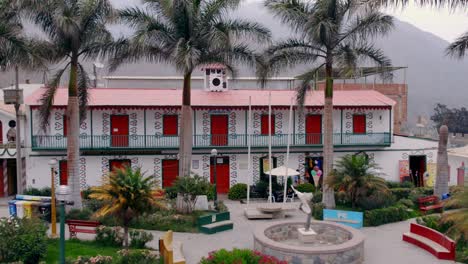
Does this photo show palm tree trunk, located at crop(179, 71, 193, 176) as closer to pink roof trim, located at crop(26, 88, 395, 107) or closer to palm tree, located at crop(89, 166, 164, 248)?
pink roof trim, located at crop(26, 88, 395, 107)

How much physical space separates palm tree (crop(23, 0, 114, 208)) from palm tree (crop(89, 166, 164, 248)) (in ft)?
20.1

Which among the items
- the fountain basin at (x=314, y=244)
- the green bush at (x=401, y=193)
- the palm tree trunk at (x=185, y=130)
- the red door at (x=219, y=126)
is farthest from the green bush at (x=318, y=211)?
the red door at (x=219, y=126)

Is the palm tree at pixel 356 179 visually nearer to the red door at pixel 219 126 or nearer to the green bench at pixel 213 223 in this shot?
the green bench at pixel 213 223

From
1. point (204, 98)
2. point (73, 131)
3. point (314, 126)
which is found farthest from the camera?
point (314, 126)

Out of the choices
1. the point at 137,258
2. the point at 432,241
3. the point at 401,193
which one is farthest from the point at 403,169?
the point at 137,258

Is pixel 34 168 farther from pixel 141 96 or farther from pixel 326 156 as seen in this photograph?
pixel 326 156

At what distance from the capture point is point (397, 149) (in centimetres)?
2797

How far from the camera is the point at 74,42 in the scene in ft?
61.4

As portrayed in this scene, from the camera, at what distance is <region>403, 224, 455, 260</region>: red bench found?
14137mm

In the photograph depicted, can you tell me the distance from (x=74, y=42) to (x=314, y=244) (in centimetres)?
1203

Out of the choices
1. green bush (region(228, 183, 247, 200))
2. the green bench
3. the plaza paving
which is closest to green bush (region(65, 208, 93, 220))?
the plaza paving

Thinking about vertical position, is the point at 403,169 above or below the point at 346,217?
above

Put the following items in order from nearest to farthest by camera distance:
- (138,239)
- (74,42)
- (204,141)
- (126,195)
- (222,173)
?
(126,195) < (138,239) < (74,42) < (204,141) < (222,173)

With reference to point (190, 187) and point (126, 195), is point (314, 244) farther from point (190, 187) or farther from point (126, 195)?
point (126, 195)
